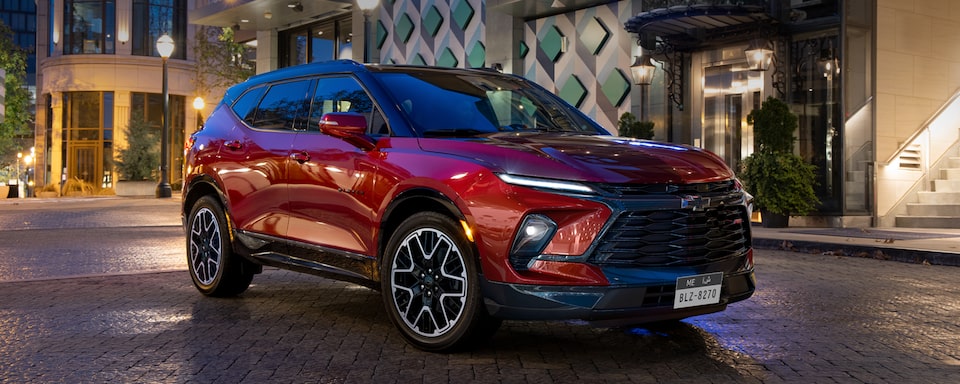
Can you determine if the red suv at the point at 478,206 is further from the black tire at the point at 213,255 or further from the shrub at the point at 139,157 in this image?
the shrub at the point at 139,157

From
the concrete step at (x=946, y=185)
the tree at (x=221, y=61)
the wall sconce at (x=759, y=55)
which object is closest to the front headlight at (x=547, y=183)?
the wall sconce at (x=759, y=55)

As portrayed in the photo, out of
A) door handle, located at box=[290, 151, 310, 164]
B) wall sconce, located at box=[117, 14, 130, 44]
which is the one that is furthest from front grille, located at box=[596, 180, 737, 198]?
wall sconce, located at box=[117, 14, 130, 44]

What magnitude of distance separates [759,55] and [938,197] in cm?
474

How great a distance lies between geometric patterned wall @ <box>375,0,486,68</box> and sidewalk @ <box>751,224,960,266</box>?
1334cm

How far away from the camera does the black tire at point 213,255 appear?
7645mm

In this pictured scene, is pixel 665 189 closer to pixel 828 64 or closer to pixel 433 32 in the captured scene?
pixel 828 64

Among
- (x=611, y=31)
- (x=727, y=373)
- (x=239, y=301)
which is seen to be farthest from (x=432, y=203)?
(x=611, y=31)

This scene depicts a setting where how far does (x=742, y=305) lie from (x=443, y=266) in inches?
128

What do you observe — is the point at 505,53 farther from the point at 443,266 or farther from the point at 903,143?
the point at 443,266

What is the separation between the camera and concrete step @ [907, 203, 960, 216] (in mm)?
19016

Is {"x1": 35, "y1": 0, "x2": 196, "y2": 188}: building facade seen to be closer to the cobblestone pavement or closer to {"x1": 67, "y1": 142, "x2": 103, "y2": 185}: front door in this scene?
{"x1": 67, "y1": 142, "x2": 103, "y2": 185}: front door

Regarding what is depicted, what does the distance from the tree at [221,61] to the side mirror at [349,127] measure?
39078 mm

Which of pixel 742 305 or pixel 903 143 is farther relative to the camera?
pixel 903 143

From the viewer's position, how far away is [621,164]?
5.06 metres
